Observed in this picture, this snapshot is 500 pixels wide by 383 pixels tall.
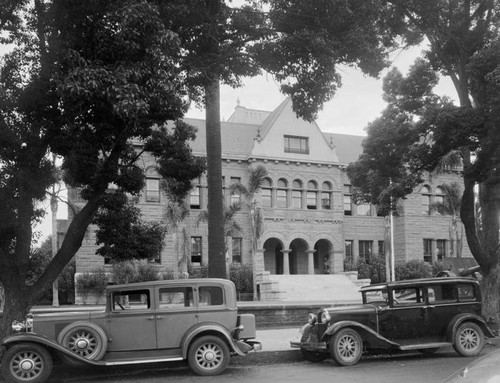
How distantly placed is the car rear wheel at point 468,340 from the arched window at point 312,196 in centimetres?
2731

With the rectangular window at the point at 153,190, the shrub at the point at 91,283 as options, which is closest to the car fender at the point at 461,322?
the shrub at the point at 91,283

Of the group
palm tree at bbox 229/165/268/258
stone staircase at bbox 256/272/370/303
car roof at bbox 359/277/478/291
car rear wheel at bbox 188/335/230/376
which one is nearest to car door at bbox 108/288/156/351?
car rear wheel at bbox 188/335/230/376

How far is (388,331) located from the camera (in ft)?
38.2

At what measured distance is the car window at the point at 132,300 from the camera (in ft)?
34.4

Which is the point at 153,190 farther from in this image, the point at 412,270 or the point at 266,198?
the point at 412,270

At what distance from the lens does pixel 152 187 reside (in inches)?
1409

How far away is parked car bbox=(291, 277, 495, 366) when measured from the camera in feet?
36.9

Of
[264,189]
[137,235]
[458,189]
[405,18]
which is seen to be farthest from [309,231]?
[137,235]

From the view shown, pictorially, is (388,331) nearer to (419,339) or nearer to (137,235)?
(419,339)

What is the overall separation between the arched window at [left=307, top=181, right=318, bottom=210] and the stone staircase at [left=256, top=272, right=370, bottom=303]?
5208 mm

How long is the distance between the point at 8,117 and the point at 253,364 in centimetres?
667

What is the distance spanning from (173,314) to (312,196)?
96.5ft

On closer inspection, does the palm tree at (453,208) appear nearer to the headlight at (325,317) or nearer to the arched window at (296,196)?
the arched window at (296,196)

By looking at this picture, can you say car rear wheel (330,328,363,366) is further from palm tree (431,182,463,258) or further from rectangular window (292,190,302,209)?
palm tree (431,182,463,258)
